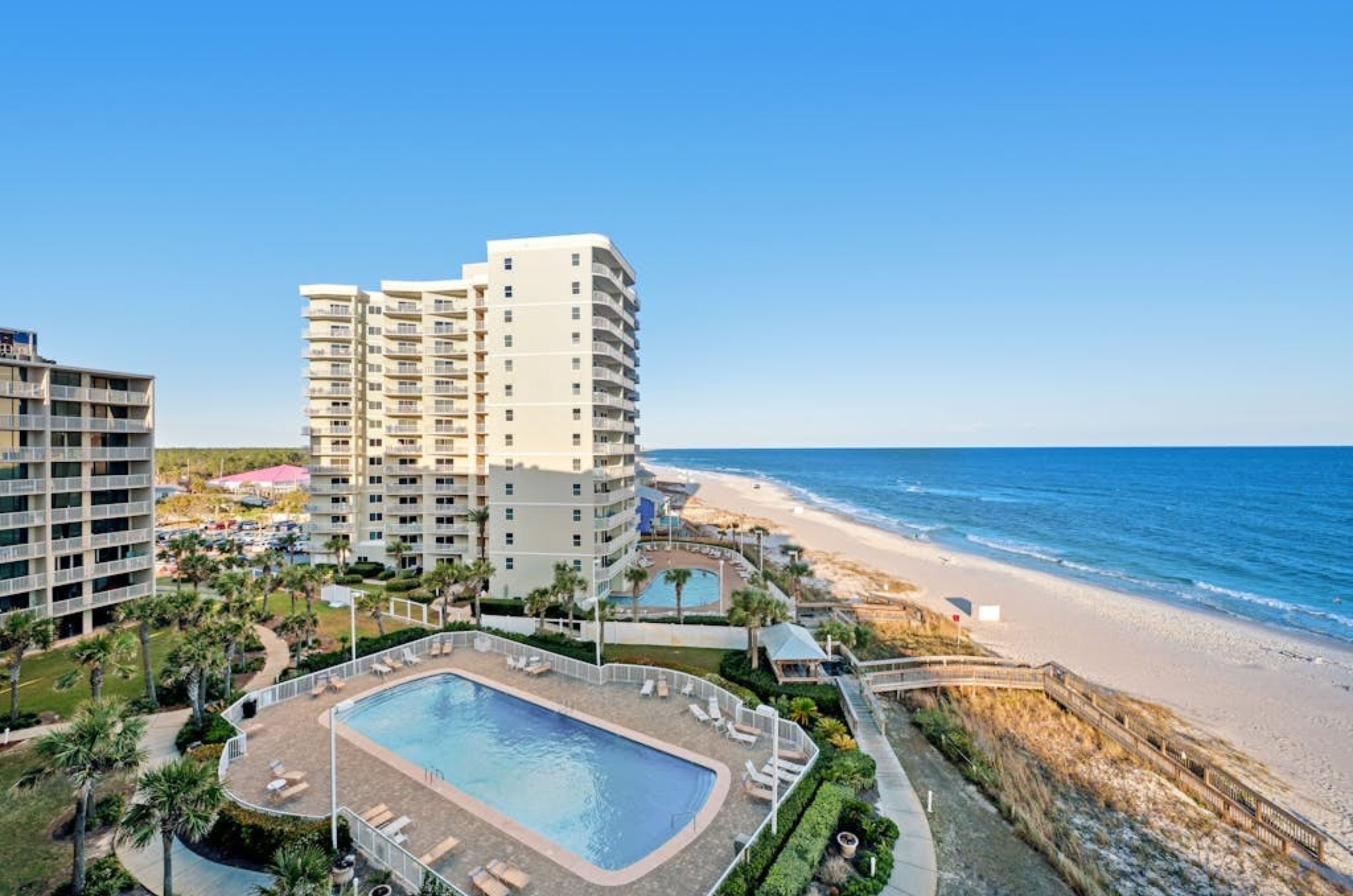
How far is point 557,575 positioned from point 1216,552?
75.8 m

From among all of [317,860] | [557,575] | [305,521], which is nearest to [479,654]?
[557,575]

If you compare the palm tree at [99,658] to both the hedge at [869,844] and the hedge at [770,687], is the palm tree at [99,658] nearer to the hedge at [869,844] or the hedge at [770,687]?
the hedge at [770,687]

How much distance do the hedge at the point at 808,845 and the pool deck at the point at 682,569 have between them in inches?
636

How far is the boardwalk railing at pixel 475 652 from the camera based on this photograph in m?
15.3

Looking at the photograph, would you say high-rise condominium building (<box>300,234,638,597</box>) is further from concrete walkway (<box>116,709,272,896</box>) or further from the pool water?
concrete walkway (<box>116,709,272,896</box>)

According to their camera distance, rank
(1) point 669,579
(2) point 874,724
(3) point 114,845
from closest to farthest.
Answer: (3) point 114,845, (2) point 874,724, (1) point 669,579

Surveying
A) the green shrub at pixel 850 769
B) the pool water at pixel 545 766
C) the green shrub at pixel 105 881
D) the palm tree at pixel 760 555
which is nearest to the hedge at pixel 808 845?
the green shrub at pixel 850 769

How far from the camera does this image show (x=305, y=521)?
229ft

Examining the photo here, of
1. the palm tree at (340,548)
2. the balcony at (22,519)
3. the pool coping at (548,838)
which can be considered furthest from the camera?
the palm tree at (340,548)

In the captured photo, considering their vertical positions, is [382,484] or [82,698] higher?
[382,484]

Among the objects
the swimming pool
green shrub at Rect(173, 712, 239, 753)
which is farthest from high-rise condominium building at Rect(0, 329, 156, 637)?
the swimming pool

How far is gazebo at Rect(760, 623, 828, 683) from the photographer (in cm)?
2692

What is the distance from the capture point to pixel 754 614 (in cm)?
2852

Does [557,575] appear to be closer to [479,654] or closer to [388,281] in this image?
[479,654]
